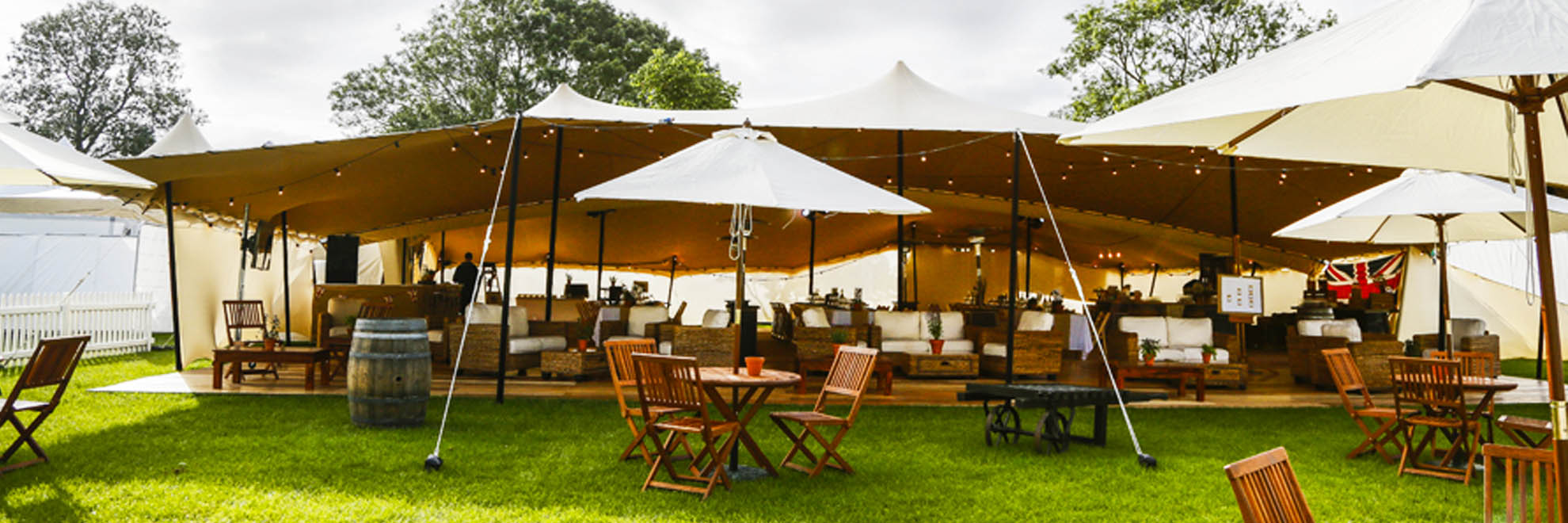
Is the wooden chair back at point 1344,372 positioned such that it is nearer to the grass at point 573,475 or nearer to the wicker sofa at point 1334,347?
the grass at point 573,475

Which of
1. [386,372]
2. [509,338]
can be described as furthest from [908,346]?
[386,372]

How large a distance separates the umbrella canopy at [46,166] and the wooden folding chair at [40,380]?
4.11 feet

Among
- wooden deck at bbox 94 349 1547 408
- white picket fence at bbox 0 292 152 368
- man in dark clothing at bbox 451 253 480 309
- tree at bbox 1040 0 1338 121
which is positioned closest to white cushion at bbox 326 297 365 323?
wooden deck at bbox 94 349 1547 408

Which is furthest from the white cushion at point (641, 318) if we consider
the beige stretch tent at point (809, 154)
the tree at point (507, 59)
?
the tree at point (507, 59)

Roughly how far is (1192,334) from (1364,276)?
10.3 meters

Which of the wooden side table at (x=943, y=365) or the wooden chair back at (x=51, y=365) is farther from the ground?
the wooden chair back at (x=51, y=365)

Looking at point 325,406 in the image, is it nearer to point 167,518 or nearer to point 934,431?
point 167,518

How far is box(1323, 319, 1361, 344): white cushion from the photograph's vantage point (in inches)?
402

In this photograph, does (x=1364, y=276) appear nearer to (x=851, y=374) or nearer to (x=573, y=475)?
(x=851, y=374)

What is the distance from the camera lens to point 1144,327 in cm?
1007

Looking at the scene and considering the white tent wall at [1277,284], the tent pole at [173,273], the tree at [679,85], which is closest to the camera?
the tent pole at [173,273]

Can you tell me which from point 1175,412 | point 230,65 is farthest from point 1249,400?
point 230,65

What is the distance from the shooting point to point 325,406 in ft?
24.3

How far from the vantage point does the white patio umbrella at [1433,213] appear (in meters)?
6.36
